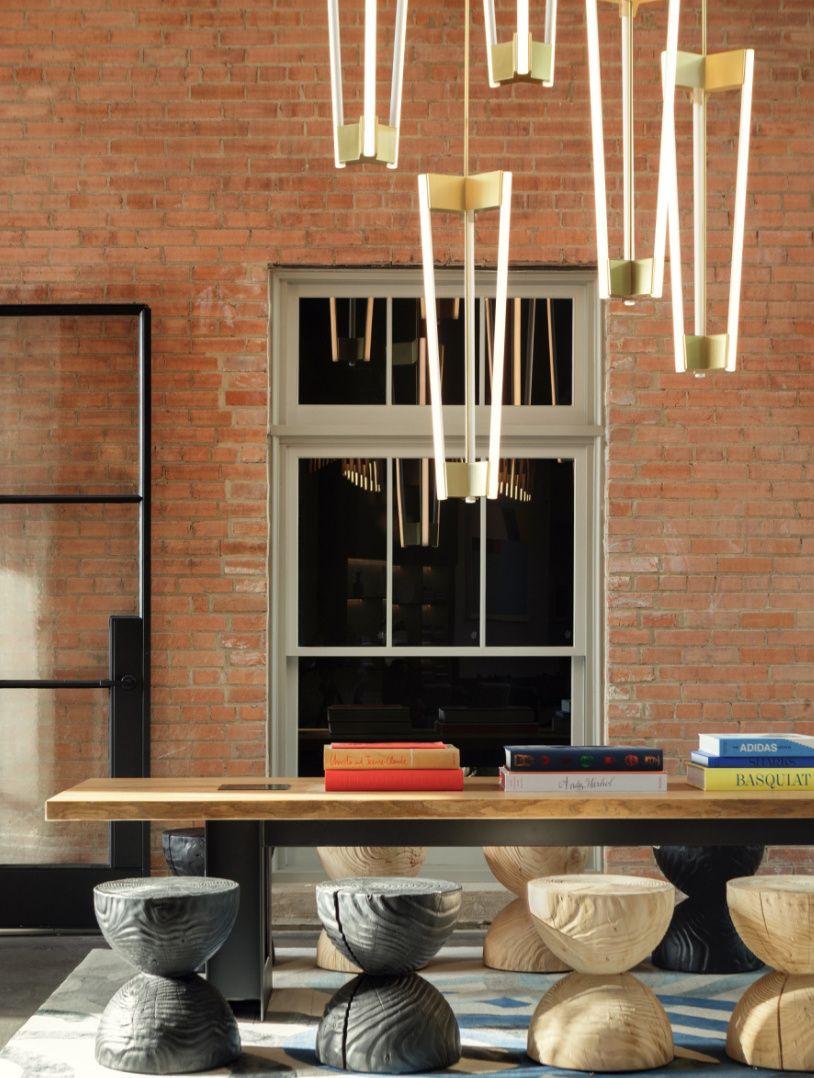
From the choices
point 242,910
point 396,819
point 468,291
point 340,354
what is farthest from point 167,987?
point 340,354

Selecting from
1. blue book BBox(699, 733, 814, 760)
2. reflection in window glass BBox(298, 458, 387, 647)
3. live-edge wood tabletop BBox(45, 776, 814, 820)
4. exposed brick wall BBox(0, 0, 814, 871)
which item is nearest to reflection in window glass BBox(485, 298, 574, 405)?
exposed brick wall BBox(0, 0, 814, 871)

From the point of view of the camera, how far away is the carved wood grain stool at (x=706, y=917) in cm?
422

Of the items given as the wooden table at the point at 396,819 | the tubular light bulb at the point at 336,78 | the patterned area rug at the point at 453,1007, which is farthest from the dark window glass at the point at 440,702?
the tubular light bulb at the point at 336,78

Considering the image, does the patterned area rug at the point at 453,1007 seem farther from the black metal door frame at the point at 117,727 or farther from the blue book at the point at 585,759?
the black metal door frame at the point at 117,727

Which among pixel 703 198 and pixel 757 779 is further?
pixel 757 779

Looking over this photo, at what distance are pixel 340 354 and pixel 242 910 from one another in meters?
2.56

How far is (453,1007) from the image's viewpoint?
12.6ft

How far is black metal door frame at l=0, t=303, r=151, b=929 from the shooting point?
5.31m

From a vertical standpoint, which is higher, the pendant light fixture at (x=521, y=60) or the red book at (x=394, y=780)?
the pendant light fixture at (x=521, y=60)

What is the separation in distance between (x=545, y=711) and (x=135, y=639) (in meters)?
1.64

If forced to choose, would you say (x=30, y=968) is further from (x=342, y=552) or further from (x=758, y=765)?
(x=758, y=765)

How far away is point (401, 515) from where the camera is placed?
561 centimetres

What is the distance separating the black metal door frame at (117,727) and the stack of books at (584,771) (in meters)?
2.07

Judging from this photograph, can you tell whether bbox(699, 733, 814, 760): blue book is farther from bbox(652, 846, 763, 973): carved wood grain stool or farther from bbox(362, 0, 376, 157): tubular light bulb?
bbox(362, 0, 376, 157): tubular light bulb
